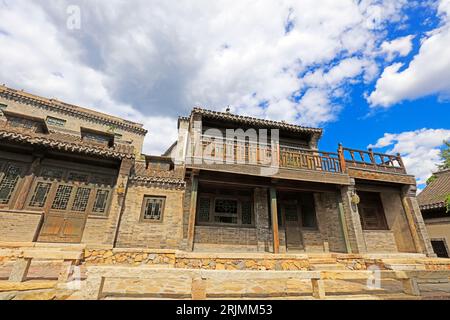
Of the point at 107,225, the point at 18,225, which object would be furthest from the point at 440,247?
the point at 18,225

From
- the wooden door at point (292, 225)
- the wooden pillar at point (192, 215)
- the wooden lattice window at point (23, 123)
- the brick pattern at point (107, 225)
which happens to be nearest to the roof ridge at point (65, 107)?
the wooden lattice window at point (23, 123)

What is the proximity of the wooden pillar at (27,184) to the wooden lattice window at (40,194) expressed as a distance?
23 centimetres

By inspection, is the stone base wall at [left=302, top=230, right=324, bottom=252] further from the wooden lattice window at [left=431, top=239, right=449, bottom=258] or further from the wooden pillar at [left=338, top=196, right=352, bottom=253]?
the wooden lattice window at [left=431, top=239, right=449, bottom=258]

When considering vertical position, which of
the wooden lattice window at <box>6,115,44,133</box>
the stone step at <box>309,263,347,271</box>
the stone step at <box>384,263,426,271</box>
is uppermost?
the wooden lattice window at <box>6,115,44,133</box>

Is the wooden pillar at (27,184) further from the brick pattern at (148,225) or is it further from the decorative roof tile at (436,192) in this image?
the decorative roof tile at (436,192)

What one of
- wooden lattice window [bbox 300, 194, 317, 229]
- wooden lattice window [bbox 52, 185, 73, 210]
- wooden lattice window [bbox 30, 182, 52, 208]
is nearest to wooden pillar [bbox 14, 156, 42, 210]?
wooden lattice window [bbox 30, 182, 52, 208]

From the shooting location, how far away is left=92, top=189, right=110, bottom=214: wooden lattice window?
9.15 m

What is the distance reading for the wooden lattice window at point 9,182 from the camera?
7918mm

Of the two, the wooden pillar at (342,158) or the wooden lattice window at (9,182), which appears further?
the wooden pillar at (342,158)

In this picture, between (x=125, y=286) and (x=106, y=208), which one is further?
(x=106, y=208)
